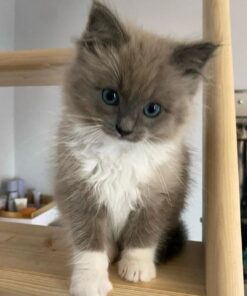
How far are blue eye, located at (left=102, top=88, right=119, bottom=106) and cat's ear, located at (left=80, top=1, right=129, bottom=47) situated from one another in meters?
0.10

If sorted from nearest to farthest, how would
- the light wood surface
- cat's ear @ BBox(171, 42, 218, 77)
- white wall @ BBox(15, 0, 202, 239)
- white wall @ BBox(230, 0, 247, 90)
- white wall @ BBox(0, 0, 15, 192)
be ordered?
the light wood surface → cat's ear @ BBox(171, 42, 218, 77) → white wall @ BBox(230, 0, 247, 90) → white wall @ BBox(15, 0, 202, 239) → white wall @ BBox(0, 0, 15, 192)

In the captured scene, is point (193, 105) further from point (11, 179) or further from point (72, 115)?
point (11, 179)

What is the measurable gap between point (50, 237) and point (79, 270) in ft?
0.58

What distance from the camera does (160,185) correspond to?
72 centimetres

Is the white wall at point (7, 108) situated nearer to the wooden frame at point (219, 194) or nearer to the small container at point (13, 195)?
the small container at point (13, 195)

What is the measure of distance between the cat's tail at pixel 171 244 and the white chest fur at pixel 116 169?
12cm

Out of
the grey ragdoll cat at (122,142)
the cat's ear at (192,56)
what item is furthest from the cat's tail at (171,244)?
the cat's ear at (192,56)

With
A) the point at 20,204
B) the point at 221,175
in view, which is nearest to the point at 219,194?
the point at 221,175

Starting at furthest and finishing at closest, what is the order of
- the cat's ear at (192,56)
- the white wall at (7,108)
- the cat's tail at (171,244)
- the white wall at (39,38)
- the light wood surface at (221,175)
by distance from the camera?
1. the white wall at (7,108)
2. the white wall at (39,38)
3. the cat's tail at (171,244)
4. the cat's ear at (192,56)
5. the light wood surface at (221,175)

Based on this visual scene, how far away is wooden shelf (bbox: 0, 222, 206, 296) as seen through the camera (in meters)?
0.60

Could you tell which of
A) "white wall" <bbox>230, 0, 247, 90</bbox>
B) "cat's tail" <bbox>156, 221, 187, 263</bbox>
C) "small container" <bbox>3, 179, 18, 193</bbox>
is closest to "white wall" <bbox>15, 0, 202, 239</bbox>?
"small container" <bbox>3, 179, 18, 193</bbox>

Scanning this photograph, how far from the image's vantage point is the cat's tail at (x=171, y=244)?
74 centimetres

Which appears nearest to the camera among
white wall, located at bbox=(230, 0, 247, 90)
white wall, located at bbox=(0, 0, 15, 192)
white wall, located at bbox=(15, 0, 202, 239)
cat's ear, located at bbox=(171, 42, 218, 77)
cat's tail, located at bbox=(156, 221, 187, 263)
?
cat's ear, located at bbox=(171, 42, 218, 77)

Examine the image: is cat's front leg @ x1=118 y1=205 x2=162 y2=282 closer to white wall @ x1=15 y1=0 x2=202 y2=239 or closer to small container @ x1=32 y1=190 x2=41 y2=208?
white wall @ x1=15 y1=0 x2=202 y2=239
